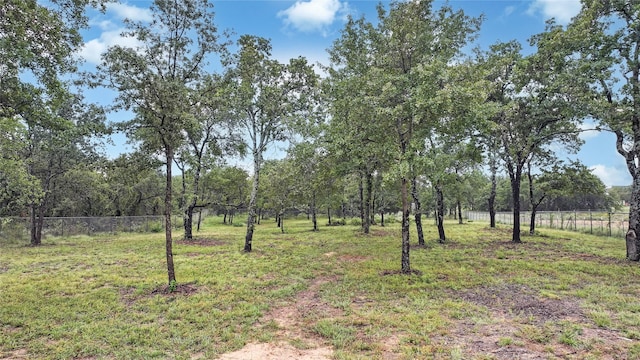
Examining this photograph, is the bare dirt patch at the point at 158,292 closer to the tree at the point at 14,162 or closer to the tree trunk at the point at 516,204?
the tree at the point at 14,162

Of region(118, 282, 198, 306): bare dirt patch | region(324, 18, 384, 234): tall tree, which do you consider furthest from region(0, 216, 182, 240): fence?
region(324, 18, 384, 234): tall tree

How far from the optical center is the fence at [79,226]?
19.5 meters

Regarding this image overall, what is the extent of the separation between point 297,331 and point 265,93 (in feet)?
34.2

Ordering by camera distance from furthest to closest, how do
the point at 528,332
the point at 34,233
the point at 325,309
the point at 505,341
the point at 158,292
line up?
the point at 34,233
the point at 158,292
the point at 325,309
the point at 528,332
the point at 505,341

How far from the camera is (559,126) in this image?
15000 millimetres

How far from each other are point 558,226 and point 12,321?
3108 cm

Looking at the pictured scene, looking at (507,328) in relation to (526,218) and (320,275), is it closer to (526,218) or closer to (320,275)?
(320,275)

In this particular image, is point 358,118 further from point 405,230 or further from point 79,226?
point 79,226

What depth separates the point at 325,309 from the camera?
6.54 meters

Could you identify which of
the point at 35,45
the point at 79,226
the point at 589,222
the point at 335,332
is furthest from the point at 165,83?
the point at 589,222

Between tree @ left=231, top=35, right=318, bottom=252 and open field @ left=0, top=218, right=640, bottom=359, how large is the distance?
18.8 feet

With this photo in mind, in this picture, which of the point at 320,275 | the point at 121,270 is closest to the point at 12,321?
the point at 121,270

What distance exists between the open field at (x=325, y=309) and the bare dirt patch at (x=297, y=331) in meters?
0.02

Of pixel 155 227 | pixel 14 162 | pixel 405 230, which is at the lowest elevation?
pixel 155 227
